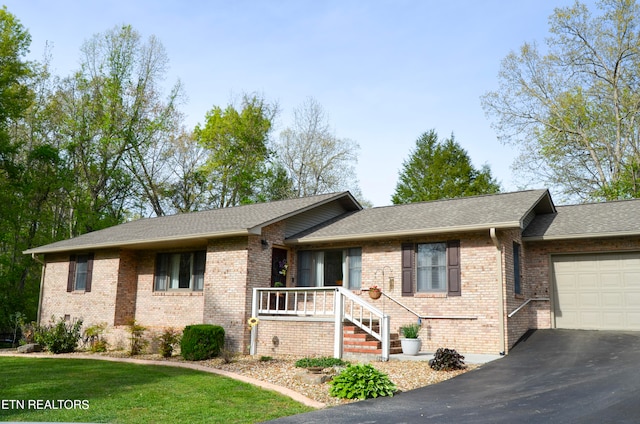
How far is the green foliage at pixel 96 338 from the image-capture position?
1595 cm

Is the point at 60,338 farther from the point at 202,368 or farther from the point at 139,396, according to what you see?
the point at 139,396

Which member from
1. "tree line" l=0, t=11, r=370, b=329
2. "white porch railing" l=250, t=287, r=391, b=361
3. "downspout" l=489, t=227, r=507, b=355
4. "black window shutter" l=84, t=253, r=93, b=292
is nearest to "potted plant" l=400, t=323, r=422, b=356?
"white porch railing" l=250, t=287, r=391, b=361

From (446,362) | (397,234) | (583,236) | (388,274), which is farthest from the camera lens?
(388,274)

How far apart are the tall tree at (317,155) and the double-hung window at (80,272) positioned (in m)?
17.4

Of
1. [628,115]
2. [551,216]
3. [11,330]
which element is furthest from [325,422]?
[628,115]

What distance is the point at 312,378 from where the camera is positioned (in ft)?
31.1

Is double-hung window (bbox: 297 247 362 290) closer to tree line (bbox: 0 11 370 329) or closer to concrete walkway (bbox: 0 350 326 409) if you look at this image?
concrete walkway (bbox: 0 350 326 409)

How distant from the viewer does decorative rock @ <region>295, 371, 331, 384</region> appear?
9.37 metres

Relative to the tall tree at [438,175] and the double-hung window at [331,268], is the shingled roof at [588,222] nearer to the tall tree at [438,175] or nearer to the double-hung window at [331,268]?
the double-hung window at [331,268]

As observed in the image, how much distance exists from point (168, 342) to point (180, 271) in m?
3.56

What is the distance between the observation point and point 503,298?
1229 centimetres

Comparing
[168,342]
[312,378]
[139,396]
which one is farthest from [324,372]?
[168,342]

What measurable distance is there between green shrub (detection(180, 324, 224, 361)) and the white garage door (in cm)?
881

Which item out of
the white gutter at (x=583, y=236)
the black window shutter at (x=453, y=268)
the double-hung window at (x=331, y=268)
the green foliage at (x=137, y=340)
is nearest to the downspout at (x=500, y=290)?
the black window shutter at (x=453, y=268)
